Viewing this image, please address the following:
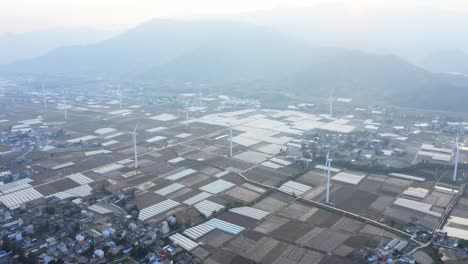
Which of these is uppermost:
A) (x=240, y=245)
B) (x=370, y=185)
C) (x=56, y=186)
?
(x=370, y=185)

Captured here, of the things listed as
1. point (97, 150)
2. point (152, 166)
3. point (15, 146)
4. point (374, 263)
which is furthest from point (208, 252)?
point (15, 146)

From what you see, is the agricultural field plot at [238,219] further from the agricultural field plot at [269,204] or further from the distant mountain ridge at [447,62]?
the distant mountain ridge at [447,62]

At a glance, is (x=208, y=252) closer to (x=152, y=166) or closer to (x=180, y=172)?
(x=180, y=172)

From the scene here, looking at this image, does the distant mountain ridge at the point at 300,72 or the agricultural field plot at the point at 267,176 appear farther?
the distant mountain ridge at the point at 300,72

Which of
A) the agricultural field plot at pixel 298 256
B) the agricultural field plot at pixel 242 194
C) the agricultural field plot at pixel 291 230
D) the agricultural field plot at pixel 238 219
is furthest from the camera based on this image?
the agricultural field plot at pixel 242 194

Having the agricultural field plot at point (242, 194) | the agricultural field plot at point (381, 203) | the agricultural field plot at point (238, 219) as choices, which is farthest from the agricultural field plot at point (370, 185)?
the agricultural field plot at point (238, 219)

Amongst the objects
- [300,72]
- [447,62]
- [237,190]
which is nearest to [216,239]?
[237,190]

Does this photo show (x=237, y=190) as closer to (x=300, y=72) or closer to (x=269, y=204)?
(x=269, y=204)

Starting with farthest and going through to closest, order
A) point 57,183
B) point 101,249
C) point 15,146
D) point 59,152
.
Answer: point 15,146 < point 59,152 < point 57,183 < point 101,249
